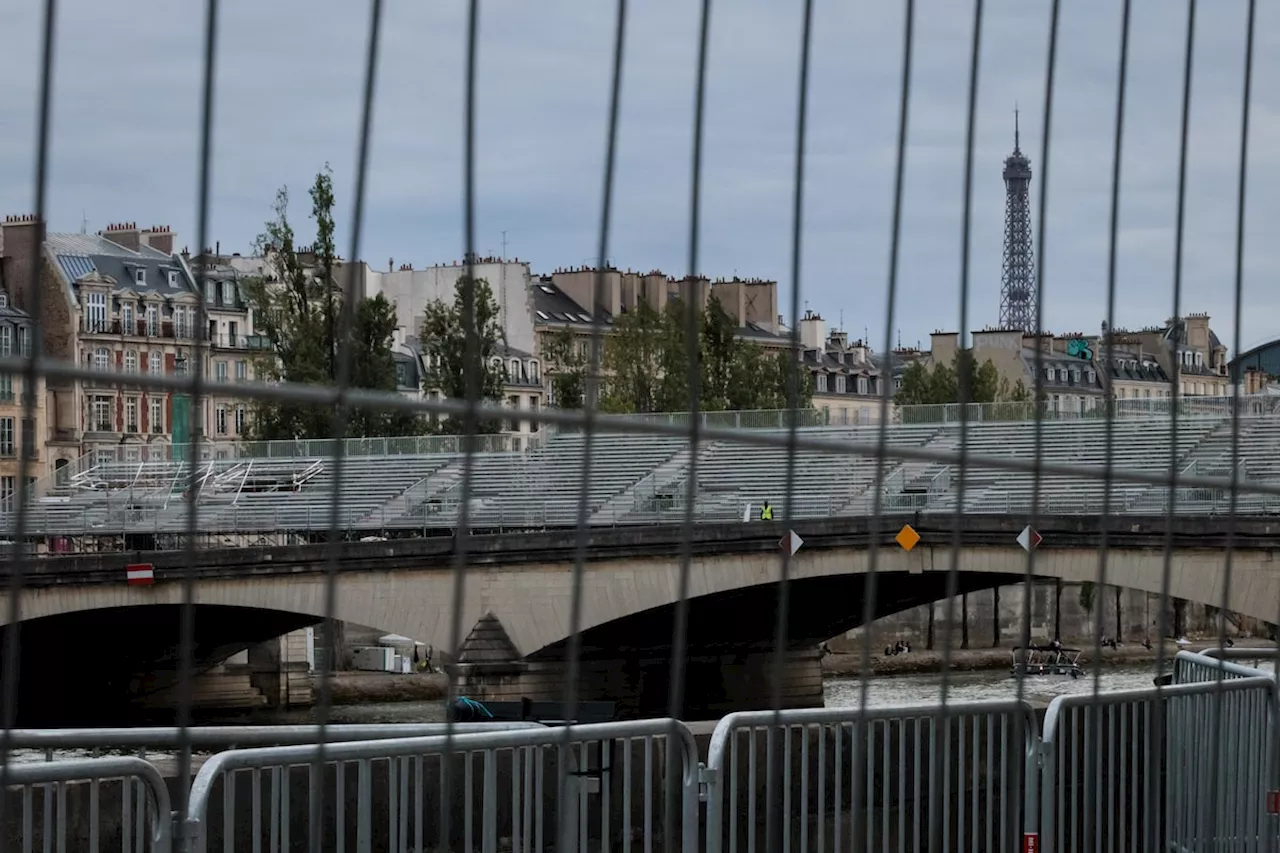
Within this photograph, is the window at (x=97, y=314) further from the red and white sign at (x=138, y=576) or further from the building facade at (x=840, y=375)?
the building facade at (x=840, y=375)

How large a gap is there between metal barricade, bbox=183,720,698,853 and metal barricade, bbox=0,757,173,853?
0.37 feet

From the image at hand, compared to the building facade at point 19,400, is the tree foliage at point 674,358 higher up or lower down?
higher up

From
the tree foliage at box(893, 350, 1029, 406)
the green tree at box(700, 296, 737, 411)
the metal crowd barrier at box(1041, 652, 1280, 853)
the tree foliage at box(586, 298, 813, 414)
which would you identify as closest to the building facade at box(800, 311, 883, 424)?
the tree foliage at box(893, 350, 1029, 406)

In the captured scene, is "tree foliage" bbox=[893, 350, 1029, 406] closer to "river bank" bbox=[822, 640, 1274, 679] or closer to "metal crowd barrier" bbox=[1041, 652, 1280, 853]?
"river bank" bbox=[822, 640, 1274, 679]

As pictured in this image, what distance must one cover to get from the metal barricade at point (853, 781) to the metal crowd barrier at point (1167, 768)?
0.16m

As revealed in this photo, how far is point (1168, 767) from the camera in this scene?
7.18 meters

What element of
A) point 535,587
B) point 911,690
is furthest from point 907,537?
point 911,690

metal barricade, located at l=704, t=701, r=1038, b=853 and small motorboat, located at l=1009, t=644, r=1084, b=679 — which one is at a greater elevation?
metal barricade, located at l=704, t=701, r=1038, b=853

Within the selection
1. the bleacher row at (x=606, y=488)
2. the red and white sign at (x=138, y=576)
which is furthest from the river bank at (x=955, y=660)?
the red and white sign at (x=138, y=576)

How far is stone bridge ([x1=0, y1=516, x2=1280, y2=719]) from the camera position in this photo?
27266 mm

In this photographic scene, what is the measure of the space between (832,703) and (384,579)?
9.46 m

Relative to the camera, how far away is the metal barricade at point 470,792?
5258 mm

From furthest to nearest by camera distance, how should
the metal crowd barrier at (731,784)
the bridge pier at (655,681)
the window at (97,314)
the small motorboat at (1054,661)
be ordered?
the small motorboat at (1054,661) < the bridge pier at (655,681) < the window at (97,314) < the metal crowd barrier at (731,784)

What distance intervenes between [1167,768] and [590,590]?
74.6 ft
